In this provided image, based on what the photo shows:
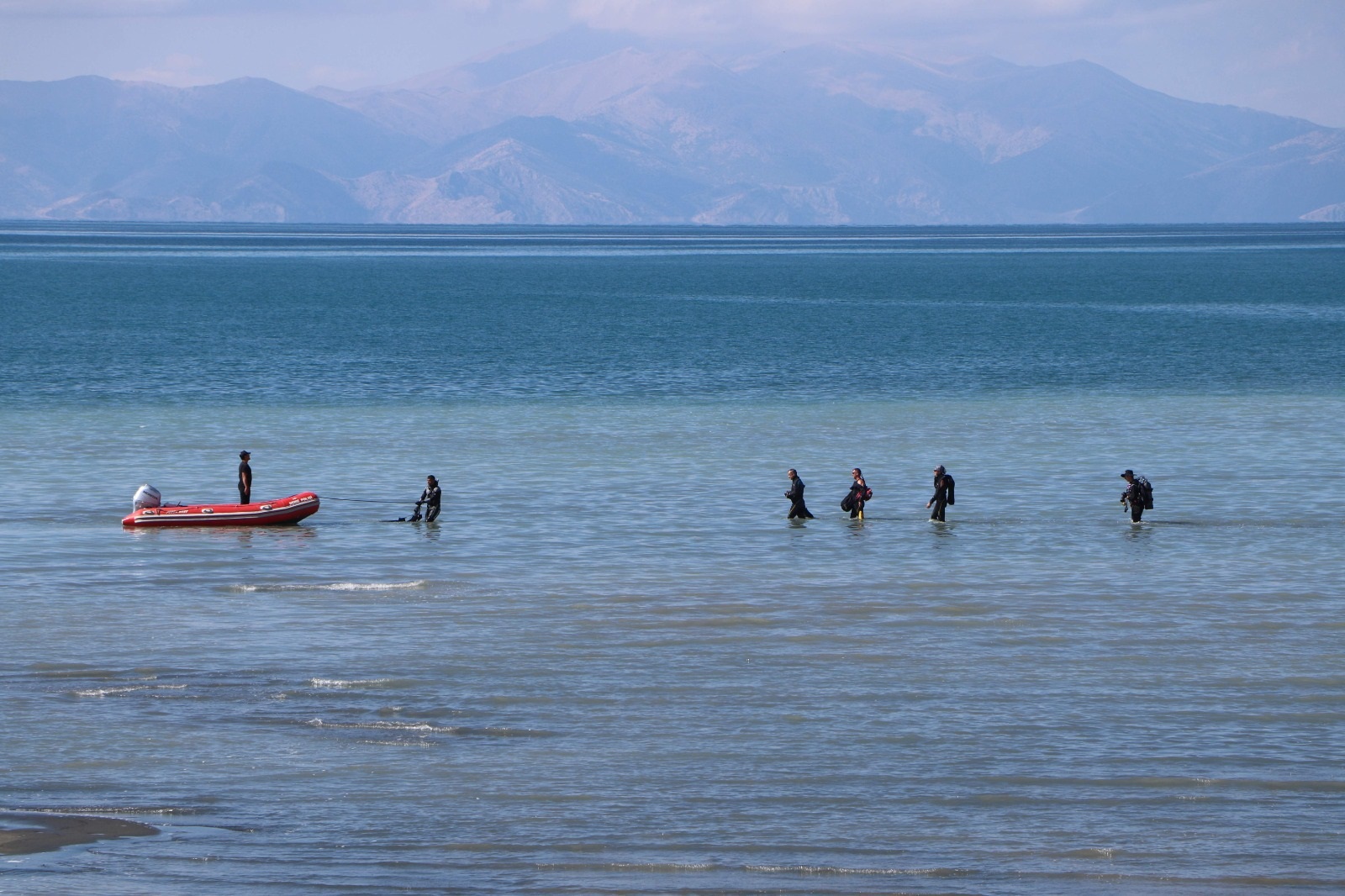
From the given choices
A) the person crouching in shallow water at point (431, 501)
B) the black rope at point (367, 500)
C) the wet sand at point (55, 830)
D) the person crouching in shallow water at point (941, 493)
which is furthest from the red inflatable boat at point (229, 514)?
the wet sand at point (55, 830)

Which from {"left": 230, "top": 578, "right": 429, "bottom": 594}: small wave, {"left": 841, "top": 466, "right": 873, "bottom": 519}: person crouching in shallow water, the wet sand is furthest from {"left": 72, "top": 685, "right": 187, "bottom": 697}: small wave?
{"left": 841, "top": 466, "right": 873, "bottom": 519}: person crouching in shallow water

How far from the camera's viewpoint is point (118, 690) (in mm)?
23594

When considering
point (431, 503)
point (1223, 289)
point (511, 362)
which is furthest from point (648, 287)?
point (431, 503)

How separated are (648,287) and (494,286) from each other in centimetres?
1454

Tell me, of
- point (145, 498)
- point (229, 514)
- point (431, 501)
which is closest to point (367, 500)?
point (431, 501)

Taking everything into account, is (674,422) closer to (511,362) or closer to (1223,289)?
(511,362)

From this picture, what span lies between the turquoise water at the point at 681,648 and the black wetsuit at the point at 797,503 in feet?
1.19

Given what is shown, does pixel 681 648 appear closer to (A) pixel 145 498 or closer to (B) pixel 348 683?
(B) pixel 348 683

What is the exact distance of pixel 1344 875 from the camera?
16453 millimetres

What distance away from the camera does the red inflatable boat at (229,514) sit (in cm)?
3653

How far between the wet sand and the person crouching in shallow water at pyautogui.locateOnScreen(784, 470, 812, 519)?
70.5ft

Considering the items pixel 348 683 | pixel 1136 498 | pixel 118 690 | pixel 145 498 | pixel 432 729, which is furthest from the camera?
pixel 1136 498

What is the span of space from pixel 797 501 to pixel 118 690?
17.8 meters

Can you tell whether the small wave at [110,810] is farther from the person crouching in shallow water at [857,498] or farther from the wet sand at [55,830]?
the person crouching in shallow water at [857,498]
